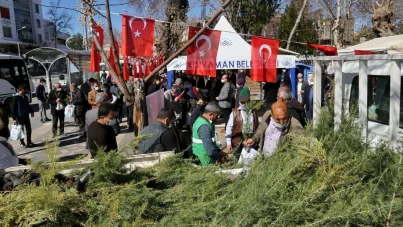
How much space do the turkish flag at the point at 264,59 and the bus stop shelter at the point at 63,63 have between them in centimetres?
1366

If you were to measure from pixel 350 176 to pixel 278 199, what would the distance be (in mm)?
493

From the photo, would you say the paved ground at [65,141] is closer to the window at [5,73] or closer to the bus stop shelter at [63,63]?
the bus stop shelter at [63,63]

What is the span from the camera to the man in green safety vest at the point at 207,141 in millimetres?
3986

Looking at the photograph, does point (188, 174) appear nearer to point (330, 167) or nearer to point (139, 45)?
point (330, 167)

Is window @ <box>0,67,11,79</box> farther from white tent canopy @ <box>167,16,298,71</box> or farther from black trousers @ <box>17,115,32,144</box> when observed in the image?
white tent canopy @ <box>167,16,298,71</box>

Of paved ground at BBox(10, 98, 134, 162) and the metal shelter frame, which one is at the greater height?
the metal shelter frame

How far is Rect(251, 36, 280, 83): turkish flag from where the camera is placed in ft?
24.0

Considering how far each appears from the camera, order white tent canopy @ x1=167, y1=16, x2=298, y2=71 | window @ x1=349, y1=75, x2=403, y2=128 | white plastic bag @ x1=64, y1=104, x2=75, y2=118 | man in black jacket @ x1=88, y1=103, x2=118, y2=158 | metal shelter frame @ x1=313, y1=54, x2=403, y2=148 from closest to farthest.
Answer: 1. metal shelter frame @ x1=313, y1=54, x2=403, y2=148
2. man in black jacket @ x1=88, y1=103, x2=118, y2=158
3. window @ x1=349, y1=75, x2=403, y2=128
4. white tent canopy @ x1=167, y1=16, x2=298, y2=71
5. white plastic bag @ x1=64, y1=104, x2=75, y2=118

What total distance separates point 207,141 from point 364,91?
2067 mm

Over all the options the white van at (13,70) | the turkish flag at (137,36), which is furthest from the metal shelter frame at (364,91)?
the white van at (13,70)

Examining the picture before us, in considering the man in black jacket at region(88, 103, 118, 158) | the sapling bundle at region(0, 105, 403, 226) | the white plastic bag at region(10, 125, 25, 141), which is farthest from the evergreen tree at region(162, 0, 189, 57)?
→ the sapling bundle at region(0, 105, 403, 226)

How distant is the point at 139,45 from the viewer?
5.42 meters

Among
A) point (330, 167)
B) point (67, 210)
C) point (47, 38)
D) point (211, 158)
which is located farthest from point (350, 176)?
point (47, 38)

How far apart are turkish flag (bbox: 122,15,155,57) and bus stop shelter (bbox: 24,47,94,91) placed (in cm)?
1423
